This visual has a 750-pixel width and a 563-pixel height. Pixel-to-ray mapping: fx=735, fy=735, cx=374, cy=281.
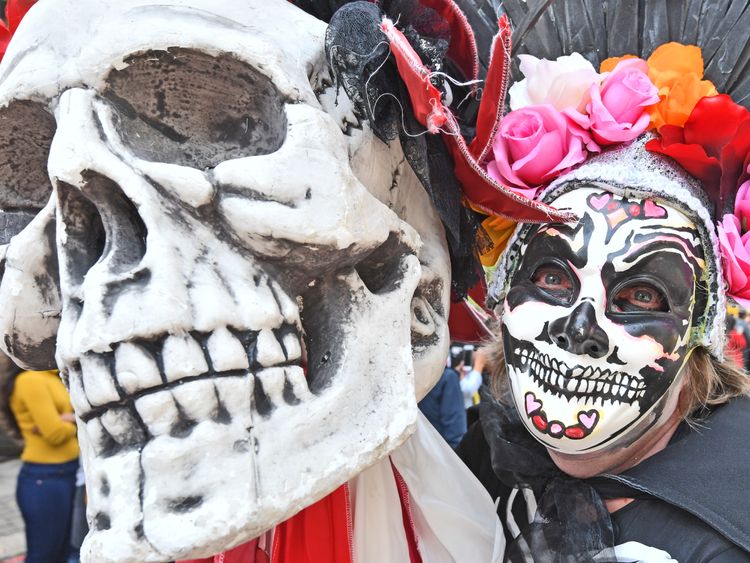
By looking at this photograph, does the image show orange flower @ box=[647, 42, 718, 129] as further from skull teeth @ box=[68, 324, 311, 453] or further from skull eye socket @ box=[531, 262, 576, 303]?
skull teeth @ box=[68, 324, 311, 453]

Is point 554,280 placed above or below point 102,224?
below

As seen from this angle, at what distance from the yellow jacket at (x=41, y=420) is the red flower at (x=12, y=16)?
1.90 metres

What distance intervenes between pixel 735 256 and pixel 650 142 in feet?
0.92

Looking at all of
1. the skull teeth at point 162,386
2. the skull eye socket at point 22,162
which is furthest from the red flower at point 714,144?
the skull eye socket at point 22,162

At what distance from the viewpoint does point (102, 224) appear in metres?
1.08

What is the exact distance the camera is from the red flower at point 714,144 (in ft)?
4.72

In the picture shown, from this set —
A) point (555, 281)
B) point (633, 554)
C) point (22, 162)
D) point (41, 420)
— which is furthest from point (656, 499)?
point (41, 420)

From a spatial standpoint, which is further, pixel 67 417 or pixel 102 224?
pixel 67 417

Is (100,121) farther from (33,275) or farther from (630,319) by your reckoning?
(630,319)

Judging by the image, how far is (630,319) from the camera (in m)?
1.43

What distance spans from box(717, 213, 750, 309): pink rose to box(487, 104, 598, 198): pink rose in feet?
1.01

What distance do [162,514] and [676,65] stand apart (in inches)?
51.3

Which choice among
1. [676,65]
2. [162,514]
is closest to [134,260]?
[162,514]

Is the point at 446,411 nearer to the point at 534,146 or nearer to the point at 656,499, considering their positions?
the point at 656,499
